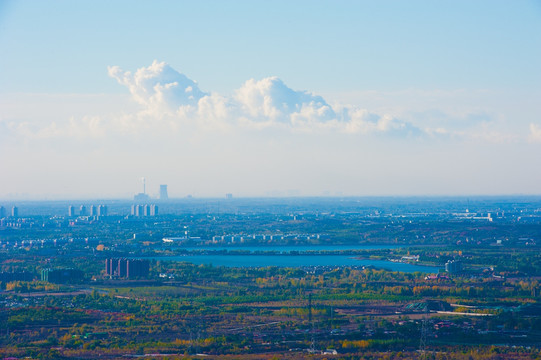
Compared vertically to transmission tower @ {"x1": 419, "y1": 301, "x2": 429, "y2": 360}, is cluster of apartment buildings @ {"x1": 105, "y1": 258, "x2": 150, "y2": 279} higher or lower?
higher

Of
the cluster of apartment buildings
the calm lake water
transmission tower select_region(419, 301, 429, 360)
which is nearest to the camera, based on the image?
transmission tower select_region(419, 301, 429, 360)

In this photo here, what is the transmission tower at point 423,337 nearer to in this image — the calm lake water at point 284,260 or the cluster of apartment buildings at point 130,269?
the cluster of apartment buildings at point 130,269

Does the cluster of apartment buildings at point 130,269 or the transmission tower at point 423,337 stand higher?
the cluster of apartment buildings at point 130,269

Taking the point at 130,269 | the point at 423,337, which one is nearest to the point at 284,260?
the point at 130,269

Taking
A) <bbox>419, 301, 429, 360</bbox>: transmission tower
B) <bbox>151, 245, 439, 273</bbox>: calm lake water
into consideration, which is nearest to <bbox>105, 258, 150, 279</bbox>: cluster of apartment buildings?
<bbox>151, 245, 439, 273</bbox>: calm lake water

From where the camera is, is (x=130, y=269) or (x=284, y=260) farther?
(x=284, y=260)

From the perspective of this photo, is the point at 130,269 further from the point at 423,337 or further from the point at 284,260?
the point at 423,337

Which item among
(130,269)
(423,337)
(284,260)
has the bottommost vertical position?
(423,337)

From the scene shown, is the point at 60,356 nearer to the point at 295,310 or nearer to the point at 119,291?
the point at 295,310

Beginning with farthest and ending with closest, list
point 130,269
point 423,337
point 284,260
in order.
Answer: point 284,260
point 130,269
point 423,337

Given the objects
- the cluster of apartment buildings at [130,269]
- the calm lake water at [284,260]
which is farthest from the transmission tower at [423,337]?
the calm lake water at [284,260]

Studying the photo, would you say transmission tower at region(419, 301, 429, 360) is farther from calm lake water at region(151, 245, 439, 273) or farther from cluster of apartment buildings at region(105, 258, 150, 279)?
calm lake water at region(151, 245, 439, 273)
